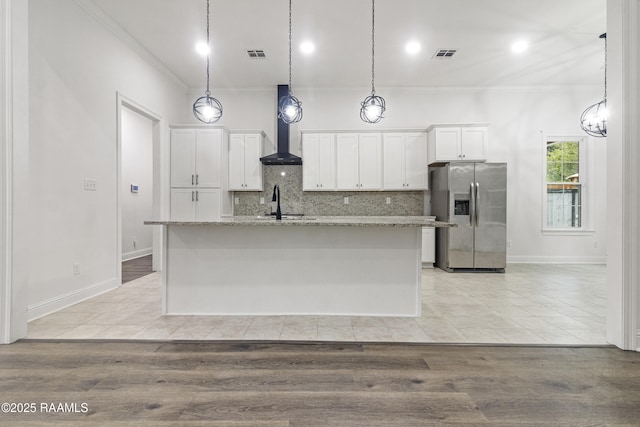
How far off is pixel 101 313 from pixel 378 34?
440 centimetres

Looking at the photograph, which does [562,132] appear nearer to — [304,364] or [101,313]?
[304,364]

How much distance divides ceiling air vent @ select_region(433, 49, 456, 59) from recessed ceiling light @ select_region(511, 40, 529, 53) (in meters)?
0.77

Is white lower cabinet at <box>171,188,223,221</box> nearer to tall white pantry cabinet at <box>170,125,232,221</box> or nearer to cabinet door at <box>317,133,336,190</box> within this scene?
tall white pantry cabinet at <box>170,125,232,221</box>

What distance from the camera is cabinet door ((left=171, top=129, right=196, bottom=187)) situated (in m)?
5.32

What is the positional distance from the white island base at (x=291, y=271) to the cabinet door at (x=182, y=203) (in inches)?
97.0

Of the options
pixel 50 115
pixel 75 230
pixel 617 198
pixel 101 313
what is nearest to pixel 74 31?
pixel 50 115

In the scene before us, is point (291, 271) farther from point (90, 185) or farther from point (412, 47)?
point (412, 47)

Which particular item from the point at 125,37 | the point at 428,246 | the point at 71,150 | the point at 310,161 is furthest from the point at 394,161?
the point at 71,150

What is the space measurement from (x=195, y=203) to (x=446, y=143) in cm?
434

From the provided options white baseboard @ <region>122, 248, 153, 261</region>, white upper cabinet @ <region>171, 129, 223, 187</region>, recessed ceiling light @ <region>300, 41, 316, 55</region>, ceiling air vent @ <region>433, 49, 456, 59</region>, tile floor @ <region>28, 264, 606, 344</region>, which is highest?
ceiling air vent @ <region>433, 49, 456, 59</region>

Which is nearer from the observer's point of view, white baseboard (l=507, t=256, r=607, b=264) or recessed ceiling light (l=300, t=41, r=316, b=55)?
recessed ceiling light (l=300, t=41, r=316, b=55)

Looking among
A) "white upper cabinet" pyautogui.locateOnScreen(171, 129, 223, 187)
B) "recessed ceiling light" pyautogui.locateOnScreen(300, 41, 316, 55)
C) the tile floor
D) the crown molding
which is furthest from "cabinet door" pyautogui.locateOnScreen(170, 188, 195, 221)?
"recessed ceiling light" pyautogui.locateOnScreen(300, 41, 316, 55)

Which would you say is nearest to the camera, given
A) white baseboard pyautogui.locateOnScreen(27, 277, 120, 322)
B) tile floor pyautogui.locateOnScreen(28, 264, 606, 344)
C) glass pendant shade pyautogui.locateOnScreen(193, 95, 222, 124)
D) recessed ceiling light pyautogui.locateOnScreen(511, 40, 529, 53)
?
tile floor pyautogui.locateOnScreen(28, 264, 606, 344)

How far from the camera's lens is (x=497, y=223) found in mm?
5199
